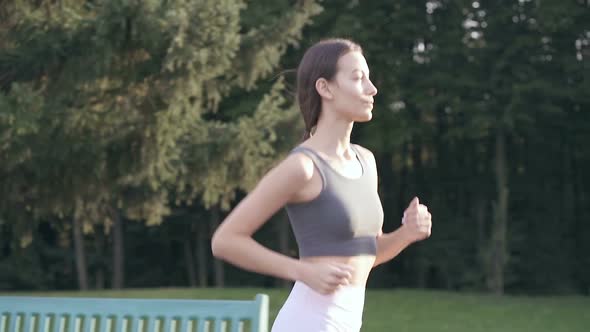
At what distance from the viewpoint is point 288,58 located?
2742 cm

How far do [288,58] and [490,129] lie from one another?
17.6 feet

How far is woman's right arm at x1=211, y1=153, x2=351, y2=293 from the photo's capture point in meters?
2.56

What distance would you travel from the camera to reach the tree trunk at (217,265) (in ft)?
102

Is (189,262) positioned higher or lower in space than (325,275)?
lower

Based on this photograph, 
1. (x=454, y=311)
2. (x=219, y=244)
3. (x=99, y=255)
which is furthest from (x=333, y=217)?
(x=99, y=255)

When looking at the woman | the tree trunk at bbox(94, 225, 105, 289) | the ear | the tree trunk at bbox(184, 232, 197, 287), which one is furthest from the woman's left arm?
the tree trunk at bbox(184, 232, 197, 287)

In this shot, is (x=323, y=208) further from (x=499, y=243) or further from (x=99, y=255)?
(x=99, y=255)

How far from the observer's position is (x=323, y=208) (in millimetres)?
2611

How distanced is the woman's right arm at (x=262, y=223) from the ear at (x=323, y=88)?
205 mm

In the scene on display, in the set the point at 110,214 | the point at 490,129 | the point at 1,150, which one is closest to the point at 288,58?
the point at 490,129

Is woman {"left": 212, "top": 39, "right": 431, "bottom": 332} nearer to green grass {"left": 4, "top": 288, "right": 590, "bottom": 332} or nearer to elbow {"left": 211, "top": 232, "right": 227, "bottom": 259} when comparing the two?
elbow {"left": 211, "top": 232, "right": 227, "bottom": 259}

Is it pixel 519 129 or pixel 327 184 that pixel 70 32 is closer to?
pixel 327 184

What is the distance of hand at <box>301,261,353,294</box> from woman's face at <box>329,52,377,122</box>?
0.40m

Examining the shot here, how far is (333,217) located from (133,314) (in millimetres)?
2207
